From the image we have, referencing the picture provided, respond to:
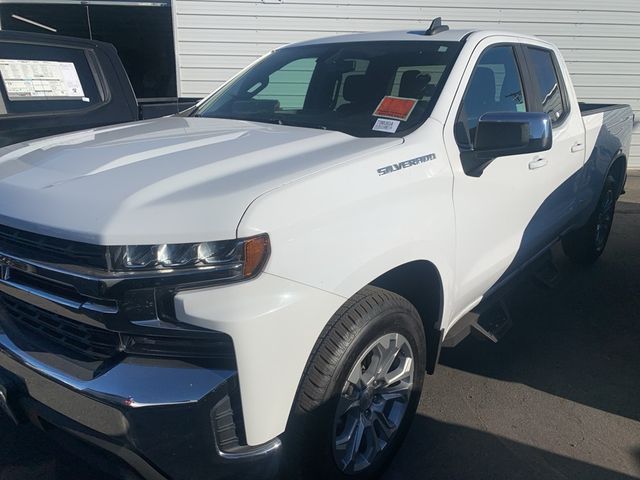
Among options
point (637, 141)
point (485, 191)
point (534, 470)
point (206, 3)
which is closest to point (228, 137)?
point (485, 191)

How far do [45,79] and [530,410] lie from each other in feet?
11.6

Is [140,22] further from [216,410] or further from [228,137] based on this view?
[216,410]

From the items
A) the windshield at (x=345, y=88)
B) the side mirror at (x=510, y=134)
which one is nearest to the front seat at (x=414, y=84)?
the windshield at (x=345, y=88)

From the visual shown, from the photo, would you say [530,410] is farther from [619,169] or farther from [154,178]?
[619,169]

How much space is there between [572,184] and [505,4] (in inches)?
236

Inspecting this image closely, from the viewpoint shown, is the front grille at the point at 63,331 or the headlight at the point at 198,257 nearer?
the headlight at the point at 198,257

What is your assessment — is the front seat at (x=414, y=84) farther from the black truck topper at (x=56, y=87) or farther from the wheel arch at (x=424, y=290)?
the black truck topper at (x=56, y=87)

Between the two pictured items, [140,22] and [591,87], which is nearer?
[591,87]

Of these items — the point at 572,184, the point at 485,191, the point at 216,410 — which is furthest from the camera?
the point at 572,184

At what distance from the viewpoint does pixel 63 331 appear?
1.99 meters

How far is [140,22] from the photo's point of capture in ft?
32.9

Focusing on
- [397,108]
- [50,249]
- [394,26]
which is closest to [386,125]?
[397,108]

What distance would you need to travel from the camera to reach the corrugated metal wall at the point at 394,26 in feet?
27.6

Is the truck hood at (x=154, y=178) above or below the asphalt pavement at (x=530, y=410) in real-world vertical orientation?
above
